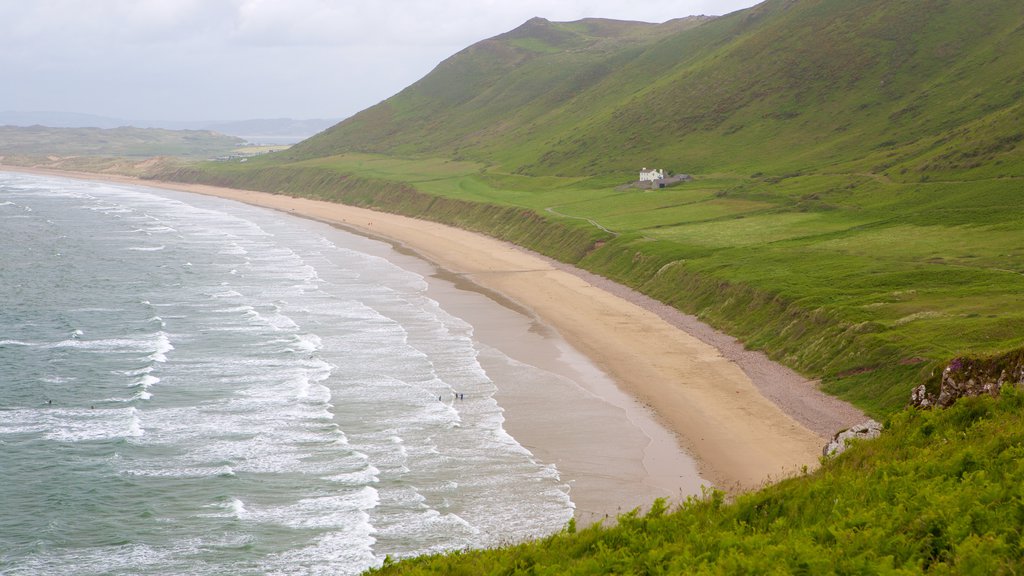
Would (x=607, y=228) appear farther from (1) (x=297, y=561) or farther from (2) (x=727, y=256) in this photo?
(1) (x=297, y=561)

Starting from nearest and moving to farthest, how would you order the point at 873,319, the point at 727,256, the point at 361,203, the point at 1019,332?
the point at 1019,332
the point at 873,319
the point at 727,256
the point at 361,203

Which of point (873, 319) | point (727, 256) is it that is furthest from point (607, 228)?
point (873, 319)

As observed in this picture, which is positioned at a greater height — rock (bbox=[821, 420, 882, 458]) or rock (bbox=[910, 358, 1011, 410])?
rock (bbox=[910, 358, 1011, 410])

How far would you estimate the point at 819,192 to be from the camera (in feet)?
360

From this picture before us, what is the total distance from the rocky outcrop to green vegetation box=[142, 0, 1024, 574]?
0.80m

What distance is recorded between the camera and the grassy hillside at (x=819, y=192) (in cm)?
5322

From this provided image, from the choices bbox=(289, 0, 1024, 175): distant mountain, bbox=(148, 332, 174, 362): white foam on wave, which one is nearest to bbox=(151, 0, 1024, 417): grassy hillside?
bbox=(289, 0, 1024, 175): distant mountain

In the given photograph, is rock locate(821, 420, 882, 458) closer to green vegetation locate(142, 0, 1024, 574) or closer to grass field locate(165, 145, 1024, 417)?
green vegetation locate(142, 0, 1024, 574)

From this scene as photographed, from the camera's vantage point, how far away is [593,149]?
175250mm

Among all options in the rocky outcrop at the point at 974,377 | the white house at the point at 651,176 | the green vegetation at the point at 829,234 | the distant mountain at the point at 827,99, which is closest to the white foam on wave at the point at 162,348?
the green vegetation at the point at 829,234

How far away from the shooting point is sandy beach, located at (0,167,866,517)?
38.5m

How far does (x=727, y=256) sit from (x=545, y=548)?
58144mm

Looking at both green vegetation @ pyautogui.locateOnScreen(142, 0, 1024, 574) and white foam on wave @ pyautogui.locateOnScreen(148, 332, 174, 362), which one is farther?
white foam on wave @ pyautogui.locateOnScreen(148, 332, 174, 362)

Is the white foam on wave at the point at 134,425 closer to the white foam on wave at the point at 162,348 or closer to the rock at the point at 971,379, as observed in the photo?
the white foam on wave at the point at 162,348
